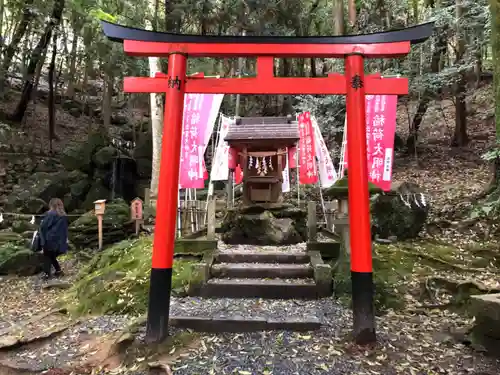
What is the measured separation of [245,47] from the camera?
4.84 metres

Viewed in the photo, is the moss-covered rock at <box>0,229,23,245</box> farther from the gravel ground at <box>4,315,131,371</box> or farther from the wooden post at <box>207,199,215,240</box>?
the wooden post at <box>207,199,215,240</box>

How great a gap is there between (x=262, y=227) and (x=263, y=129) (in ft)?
8.77

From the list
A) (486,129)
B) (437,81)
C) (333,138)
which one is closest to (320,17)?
(333,138)

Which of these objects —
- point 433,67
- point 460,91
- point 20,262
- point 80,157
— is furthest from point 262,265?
point 80,157

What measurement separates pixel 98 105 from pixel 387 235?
23.0 metres

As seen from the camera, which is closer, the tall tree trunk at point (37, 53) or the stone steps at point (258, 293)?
the stone steps at point (258, 293)

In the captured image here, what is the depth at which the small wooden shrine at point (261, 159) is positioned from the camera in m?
8.65

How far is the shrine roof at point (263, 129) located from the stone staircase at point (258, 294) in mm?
2814

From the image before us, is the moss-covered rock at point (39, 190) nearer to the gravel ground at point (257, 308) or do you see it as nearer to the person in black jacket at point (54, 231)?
the person in black jacket at point (54, 231)

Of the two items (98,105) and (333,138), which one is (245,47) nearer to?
(333,138)

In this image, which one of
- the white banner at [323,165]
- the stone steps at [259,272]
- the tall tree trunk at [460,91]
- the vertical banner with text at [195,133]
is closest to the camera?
the stone steps at [259,272]

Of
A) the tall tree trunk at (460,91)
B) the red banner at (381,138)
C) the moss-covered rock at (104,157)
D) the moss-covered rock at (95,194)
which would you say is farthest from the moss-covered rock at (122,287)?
the tall tree trunk at (460,91)

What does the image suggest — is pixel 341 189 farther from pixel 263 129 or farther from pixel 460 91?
pixel 460 91

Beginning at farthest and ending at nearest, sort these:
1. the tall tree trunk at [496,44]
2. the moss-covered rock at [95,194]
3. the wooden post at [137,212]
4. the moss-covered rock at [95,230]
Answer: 1. the moss-covered rock at [95,194]
2. the moss-covered rock at [95,230]
3. the wooden post at [137,212]
4. the tall tree trunk at [496,44]
